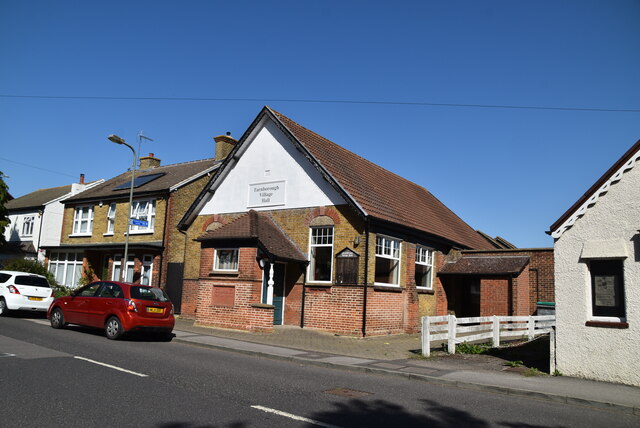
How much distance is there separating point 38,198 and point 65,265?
11951mm

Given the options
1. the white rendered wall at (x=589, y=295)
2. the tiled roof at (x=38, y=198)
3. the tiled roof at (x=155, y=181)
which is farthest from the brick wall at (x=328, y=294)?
the tiled roof at (x=38, y=198)

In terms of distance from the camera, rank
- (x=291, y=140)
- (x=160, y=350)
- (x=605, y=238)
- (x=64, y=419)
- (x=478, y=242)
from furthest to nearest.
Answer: (x=478, y=242)
(x=291, y=140)
(x=160, y=350)
(x=605, y=238)
(x=64, y=419)

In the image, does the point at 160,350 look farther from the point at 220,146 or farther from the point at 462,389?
the point at 220,146

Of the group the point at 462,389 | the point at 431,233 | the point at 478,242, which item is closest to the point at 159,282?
the point at 431,233

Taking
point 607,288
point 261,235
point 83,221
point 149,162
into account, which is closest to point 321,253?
point 261,235

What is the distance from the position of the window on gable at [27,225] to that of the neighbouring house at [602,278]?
36598 mm

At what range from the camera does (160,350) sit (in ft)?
40.4

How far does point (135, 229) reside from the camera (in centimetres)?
2723

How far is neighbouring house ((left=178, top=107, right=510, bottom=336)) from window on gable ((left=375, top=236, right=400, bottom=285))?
0.04 metres

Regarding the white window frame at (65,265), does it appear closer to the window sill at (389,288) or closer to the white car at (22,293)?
the white car at (22,293)

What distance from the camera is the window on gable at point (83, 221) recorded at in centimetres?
3019

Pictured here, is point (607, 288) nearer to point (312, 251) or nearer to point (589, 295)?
point (589, 295)

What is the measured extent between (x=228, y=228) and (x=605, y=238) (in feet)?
41.8

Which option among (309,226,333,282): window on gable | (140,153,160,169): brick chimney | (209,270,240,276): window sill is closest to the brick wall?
(209,270,240,276): window sill
